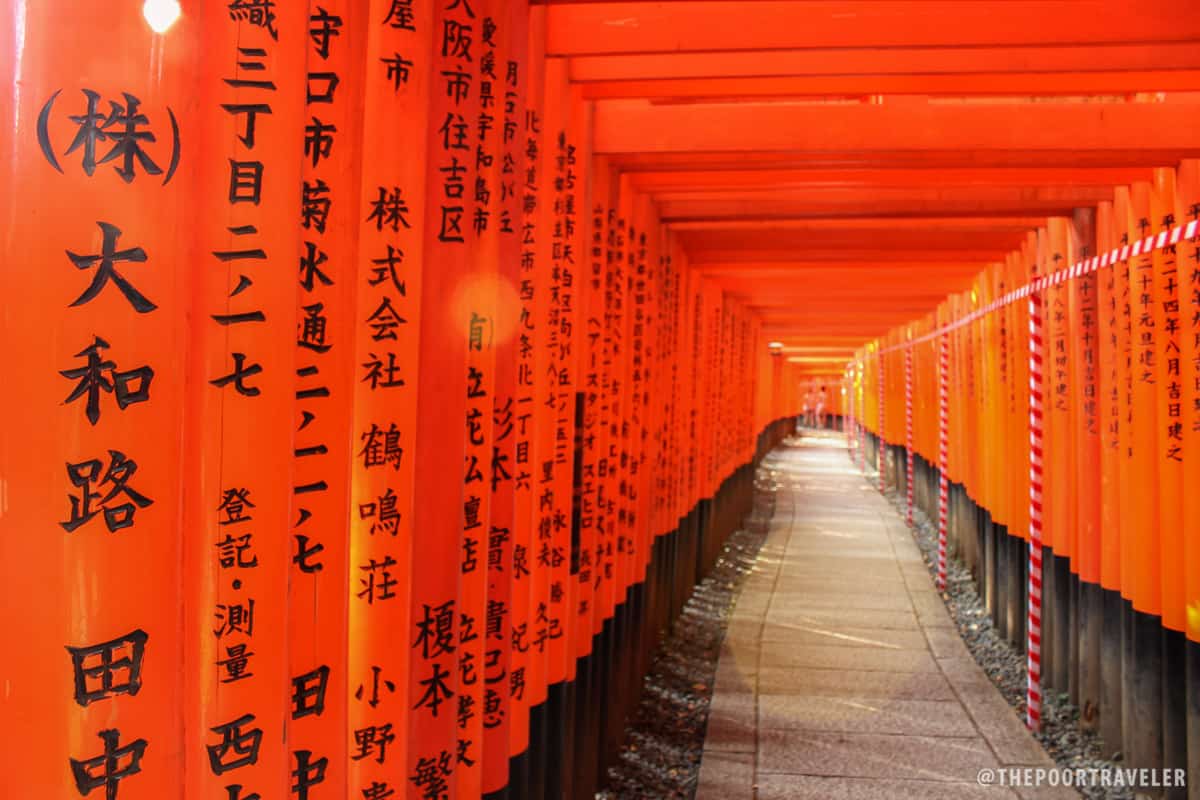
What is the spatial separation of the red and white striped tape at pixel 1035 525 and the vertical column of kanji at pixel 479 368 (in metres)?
4.61

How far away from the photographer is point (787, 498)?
18.9 m

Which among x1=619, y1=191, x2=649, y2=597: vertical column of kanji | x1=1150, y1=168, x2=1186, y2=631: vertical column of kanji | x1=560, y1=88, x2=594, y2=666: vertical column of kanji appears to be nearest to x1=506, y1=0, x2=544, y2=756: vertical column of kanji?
x1=560, y1=88, x2=594, y2=666: vertical column of kanji

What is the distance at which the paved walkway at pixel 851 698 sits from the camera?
5.43 metres

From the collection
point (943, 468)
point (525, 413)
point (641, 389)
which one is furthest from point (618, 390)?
point (943, 468)

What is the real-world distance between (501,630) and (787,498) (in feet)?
52.8

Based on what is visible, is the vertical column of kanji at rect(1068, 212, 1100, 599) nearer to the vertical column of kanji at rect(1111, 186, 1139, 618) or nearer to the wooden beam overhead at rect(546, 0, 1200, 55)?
the vertical column of kanji at rect(1111, 186, 1139, 618)

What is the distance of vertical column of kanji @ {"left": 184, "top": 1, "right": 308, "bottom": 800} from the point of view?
161 cm

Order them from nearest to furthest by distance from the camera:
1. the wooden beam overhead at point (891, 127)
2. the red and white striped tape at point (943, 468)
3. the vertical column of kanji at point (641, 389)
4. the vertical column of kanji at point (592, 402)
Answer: the wooden beam overhead at point (891, 127) → the vertical column of kanji at point (592, 402) → the vertical column of kanji at point (641, 389) → the red and white striped tape at point (943, 468)

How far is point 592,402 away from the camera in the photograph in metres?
5.21

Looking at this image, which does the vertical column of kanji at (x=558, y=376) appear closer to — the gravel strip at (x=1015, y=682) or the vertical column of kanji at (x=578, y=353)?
the vertical column of kanji at (x=578, y=353)

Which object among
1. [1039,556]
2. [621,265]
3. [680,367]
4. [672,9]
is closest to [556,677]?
[621,265]

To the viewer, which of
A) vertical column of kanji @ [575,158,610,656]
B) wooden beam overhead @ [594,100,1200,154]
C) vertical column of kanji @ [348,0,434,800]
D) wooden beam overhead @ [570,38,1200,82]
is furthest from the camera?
vertical column of kanji @ [575,158,610,656]

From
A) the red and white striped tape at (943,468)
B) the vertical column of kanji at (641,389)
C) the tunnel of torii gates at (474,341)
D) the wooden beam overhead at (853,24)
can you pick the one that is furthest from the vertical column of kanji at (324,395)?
the red and white striped tape at (943,468)

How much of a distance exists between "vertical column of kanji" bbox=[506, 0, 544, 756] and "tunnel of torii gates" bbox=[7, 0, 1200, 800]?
0.10 ft
